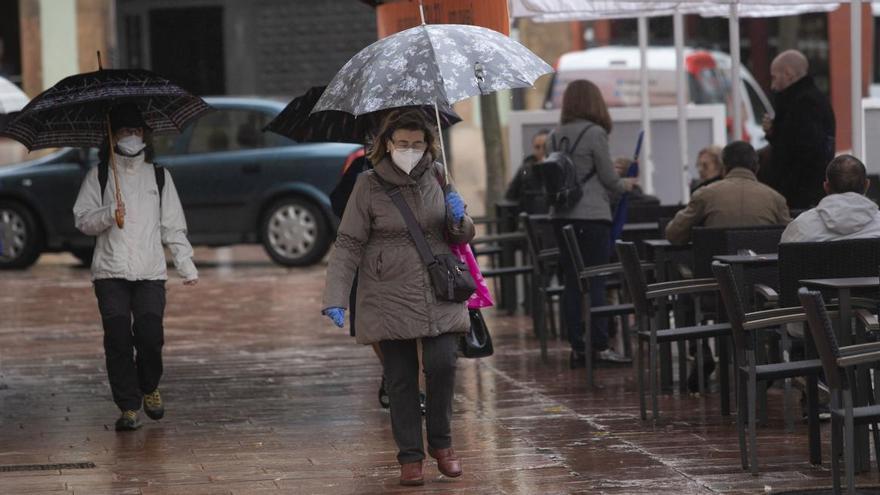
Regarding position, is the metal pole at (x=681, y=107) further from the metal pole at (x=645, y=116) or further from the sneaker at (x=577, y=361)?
the sneaker at (x=577, y=361)

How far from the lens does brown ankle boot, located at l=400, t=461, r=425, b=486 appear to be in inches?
325

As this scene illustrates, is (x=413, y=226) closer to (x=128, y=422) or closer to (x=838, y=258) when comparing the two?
(x=838, y=258)

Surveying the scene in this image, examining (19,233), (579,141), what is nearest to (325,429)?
(579,141)

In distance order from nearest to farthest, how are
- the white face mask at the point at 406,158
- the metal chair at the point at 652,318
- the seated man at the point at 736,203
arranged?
the white face mask at the point at 406,158 < the metal chair at the point at 652,318 < the seated man at the point at 736,203

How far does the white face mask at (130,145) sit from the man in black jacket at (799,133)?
4523 mm

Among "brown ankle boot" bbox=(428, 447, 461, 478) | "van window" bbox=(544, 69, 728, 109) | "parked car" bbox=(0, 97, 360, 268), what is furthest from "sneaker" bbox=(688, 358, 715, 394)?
"van window" bbox=(544, 69, 728, 109)

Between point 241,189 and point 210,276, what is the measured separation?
103cm

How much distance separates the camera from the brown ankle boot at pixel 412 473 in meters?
8.27

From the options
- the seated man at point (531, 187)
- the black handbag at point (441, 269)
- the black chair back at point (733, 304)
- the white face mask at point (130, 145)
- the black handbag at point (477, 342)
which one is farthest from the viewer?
the seated man at point (531, 187)

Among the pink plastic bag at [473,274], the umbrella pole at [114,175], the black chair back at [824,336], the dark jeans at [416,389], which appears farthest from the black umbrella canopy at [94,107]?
the black chair back at [824,336]

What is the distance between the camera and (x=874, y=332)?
27.1ft

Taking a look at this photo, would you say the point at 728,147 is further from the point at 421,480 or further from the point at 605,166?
the point at 421,480

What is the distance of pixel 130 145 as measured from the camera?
10.2 meters

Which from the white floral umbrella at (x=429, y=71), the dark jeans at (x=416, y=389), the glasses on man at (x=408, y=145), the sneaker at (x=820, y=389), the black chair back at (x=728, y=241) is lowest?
the sneaker at (x=820, y=389)
